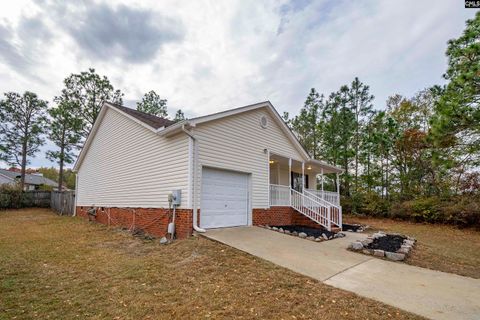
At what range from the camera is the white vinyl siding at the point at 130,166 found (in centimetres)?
883

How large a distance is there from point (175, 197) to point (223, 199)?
1.89 metres

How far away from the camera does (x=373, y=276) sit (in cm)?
520

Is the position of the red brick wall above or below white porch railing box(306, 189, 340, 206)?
below

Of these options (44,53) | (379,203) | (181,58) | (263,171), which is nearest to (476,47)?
(263,171)

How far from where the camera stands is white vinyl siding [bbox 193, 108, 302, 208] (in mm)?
8930

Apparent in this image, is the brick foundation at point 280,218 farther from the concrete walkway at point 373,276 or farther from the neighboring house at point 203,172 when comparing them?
the concrete walkway at point 373,276

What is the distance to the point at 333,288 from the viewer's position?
4.49 m

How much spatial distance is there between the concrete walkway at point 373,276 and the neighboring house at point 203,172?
5.08 ft

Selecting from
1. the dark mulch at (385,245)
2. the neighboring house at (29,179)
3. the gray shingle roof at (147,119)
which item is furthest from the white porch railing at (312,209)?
the neighboring house at (29,179)

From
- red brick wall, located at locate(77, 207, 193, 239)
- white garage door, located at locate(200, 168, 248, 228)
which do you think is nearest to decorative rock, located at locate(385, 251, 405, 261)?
white garage door, located at locate(200, 168, 248, 228)

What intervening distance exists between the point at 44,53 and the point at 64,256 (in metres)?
11.7

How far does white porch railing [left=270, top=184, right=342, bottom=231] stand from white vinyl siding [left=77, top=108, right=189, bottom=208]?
15.0 feet

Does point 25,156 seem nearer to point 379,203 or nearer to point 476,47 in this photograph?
point 379,203

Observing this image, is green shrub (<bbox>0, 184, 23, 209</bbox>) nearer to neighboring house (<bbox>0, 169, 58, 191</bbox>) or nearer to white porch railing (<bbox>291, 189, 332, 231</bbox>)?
neighboring house (<bbox>0, 169, 58, 191</bbox>)
